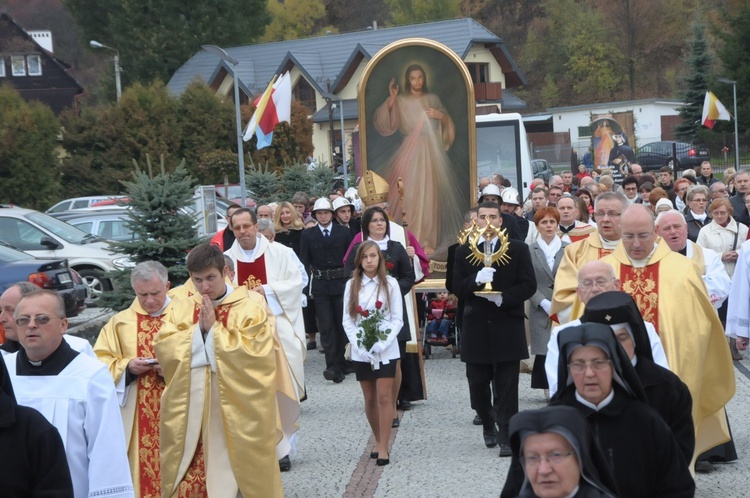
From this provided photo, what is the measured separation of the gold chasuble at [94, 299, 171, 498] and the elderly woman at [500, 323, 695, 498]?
352 cm

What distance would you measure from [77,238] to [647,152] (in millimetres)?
33912

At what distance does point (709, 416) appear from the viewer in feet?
24.0

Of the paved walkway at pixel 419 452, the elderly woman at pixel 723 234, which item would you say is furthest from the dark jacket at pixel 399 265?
the elderly woman at pixel 723 234

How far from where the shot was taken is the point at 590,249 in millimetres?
7773

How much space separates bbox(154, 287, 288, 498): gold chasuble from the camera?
268 inches

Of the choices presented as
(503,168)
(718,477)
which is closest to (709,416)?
(718,477)

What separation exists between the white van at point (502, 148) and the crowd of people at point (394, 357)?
42.2 feet

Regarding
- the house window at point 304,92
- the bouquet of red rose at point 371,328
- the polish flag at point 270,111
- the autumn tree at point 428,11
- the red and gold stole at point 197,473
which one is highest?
the autumn tree at point 428,11

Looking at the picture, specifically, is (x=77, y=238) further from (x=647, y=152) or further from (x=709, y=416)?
(x=647, y=152)

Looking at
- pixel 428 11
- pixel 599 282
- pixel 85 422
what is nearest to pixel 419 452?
pixel 599 282

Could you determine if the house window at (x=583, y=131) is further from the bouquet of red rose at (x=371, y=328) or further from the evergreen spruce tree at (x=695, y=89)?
the bouquet of red rose at (x=371, y=328)

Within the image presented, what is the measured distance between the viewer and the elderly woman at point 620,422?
13.6 ft

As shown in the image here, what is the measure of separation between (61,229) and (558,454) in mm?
18433

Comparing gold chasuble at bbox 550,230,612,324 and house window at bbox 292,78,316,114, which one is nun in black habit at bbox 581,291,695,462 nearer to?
gold chasuble at bbox 550,230,612,324
